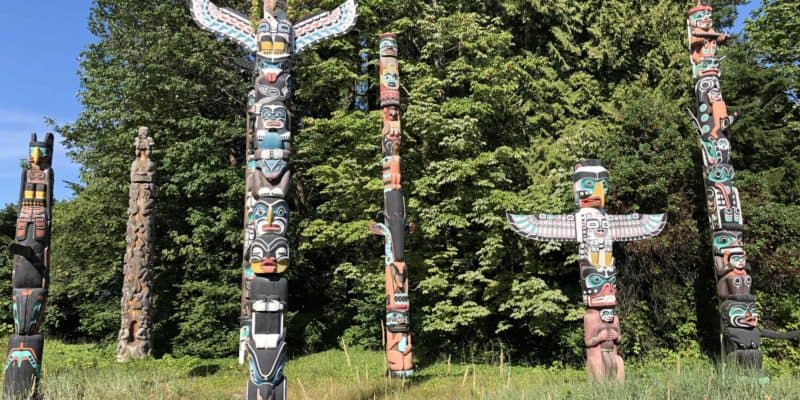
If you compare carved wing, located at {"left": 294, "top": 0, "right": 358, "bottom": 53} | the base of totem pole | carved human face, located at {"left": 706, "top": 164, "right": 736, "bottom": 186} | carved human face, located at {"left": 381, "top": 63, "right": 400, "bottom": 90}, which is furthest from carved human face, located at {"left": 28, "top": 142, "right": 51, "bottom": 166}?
carved human face, located at {"left": 706, "top": 164, "right": 736, "bottom": 186}

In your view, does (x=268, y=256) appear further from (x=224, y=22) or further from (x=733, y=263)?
(x=733, y=263)

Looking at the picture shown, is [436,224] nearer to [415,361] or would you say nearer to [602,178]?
[415,361]

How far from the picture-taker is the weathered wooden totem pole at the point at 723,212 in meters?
8.26

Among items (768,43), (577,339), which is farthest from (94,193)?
(768,43)

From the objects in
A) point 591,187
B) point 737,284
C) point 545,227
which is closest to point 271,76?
point 545,227

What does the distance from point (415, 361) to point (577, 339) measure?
3751 millimetres

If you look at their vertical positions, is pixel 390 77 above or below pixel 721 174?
above

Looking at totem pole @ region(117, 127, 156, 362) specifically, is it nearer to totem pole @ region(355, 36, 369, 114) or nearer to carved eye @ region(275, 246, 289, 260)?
totem pole @ region(355, 36, 369, 114)

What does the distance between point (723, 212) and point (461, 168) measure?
5202 millimetres

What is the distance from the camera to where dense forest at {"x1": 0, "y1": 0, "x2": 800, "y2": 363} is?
37.1 ft

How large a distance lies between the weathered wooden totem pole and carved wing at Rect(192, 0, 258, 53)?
7944mm

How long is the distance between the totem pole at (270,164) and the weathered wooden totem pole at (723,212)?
6.70m

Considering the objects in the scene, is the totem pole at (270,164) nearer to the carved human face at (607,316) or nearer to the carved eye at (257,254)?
the carved eye at (257,254)

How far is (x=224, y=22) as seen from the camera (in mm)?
6848
